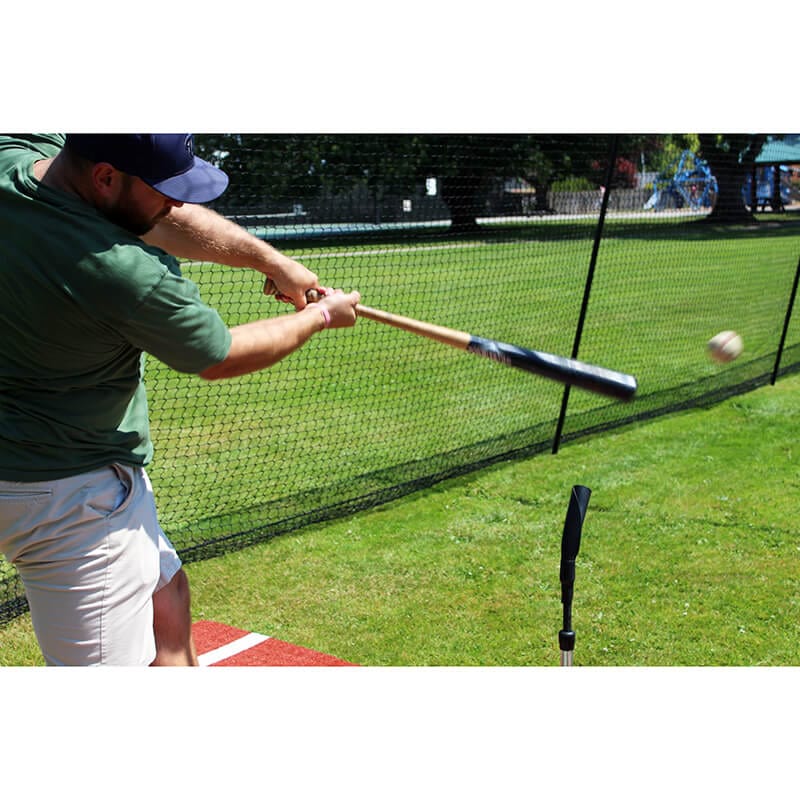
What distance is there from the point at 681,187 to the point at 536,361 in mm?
15526

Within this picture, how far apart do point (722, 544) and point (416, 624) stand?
200cm

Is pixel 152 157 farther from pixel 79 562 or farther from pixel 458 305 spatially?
pixel 458 305

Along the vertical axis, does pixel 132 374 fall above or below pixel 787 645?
above

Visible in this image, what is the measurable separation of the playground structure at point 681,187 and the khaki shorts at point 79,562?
1580 centimetres

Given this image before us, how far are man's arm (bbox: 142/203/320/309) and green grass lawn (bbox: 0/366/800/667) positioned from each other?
177 cm

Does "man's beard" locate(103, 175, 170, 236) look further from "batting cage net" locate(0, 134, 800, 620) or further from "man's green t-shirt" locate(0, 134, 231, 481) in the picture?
"batting cage net" locate(0, 134, 800, 620)

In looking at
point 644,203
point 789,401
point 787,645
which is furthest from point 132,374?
point 644,203

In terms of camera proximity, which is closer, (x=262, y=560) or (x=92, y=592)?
(x=92, y=592)

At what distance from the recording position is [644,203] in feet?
55.2

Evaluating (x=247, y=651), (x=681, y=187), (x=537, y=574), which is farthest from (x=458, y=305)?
(x=247, y=651)

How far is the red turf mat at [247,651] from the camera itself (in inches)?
153

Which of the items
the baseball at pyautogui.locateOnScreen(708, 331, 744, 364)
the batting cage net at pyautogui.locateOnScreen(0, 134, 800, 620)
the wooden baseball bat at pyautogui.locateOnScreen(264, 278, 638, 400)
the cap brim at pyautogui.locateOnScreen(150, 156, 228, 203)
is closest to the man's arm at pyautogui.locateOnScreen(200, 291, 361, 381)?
the cap brim at pyautogui.locateOnScreen(150, 156, 228, 203)

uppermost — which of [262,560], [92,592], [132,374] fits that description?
[132,374]

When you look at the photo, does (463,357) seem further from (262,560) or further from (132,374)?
(132,374)
